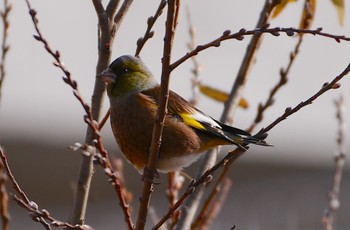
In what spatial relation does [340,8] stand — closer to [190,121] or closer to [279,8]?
[279,8]

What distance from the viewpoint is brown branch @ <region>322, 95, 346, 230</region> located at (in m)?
3.37

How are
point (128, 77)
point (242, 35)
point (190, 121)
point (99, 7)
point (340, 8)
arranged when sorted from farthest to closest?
point (128, 77) < point (190, 121) < point (340, 8) < point (99, 7) < point (242, 35)

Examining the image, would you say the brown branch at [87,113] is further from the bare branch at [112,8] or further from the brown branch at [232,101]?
the brown branch at [232,101]

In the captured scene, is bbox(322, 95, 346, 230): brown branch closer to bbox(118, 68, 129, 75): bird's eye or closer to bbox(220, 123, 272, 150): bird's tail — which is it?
bbox(220, 123, 272, 150): bird's tail

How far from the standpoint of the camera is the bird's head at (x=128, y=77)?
3.90 metres

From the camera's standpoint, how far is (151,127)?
3.63 metres

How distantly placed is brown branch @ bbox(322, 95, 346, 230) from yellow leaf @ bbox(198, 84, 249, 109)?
1.42 ft

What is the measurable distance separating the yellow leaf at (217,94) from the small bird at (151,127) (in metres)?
0.10

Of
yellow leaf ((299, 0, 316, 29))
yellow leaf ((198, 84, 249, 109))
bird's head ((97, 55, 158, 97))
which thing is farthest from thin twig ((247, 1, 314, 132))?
bird's head ((97, 55, 158, 97))

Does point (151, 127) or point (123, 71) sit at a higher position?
point (123, 71)

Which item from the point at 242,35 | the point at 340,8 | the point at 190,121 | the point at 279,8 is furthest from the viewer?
the point at 190,121

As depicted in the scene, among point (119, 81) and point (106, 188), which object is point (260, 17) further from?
point (106, 188)

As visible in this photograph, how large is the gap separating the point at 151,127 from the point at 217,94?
387 millimetres

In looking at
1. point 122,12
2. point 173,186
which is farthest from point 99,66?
point 173,186
